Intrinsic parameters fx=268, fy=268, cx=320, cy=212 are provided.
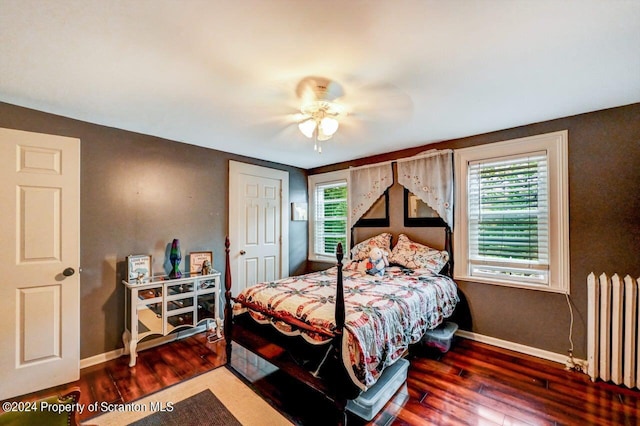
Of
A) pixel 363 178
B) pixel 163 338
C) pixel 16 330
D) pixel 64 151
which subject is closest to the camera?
pixel 16 330

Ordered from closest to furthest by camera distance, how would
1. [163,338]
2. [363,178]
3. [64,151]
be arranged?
[64,151] < [163,338] < [363,178]

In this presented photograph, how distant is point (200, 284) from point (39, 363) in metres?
1.33

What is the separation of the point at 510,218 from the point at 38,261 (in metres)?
4.40

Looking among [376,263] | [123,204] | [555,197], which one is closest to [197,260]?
[123,204]

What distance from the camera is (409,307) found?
220 centimetres

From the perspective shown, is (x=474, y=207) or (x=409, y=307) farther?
(x=474, y=207)

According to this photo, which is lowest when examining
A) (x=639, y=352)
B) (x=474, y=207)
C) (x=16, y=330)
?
(x=639, y=352)

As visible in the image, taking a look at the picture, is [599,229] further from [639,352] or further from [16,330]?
[16,330]

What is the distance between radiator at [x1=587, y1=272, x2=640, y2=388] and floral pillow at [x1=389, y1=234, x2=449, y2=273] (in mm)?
1237

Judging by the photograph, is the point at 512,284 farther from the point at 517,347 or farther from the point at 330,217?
the point at 330,217

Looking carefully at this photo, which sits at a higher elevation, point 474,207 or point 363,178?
point 363,178

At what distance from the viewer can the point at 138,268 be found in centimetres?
282

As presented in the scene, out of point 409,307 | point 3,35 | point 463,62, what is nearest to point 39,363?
point 3,35

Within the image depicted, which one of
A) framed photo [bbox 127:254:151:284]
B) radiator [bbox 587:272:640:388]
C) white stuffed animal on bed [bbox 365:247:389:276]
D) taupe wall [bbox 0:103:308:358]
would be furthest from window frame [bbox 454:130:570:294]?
framed photo [bbox 127:254:151:284]
